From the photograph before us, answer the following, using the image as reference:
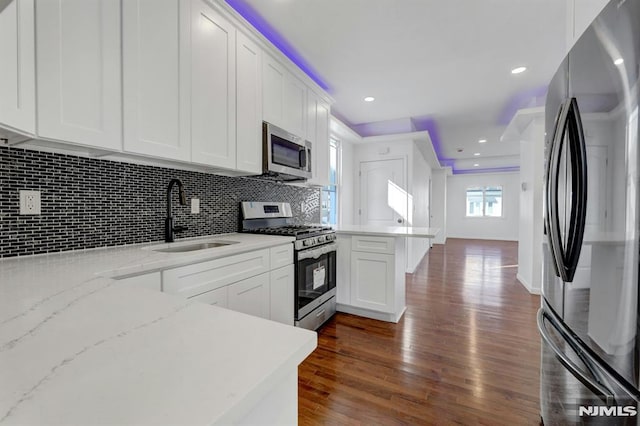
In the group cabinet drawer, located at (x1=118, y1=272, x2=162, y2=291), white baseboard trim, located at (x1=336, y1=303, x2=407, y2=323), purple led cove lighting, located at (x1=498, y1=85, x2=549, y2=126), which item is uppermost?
purple led cove lighting, located at (x1=498, y1=85, x2=549, y2=126)

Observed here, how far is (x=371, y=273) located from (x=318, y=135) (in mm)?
1700

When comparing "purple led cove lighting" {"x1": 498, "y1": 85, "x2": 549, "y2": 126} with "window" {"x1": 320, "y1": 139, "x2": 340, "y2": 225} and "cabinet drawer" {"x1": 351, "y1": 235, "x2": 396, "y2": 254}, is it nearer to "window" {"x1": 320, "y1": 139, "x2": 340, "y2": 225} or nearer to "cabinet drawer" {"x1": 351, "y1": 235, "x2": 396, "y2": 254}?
"window" {"x1": 320, "y1": 139, "x2": 340, "y2": 225}

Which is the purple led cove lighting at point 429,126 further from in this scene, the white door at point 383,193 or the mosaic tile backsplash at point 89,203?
the mosaic tile backsplash at point 89,203

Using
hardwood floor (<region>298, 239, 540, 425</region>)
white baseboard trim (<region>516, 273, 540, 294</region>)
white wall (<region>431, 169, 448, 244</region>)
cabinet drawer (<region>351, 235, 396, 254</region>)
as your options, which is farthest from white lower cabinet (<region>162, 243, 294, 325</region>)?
white wall (<region>431, 169, 448, 244</region>)

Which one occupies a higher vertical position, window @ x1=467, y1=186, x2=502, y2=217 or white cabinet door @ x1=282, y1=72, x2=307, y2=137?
white cabinet door @ x1=282, y1=72, x2=307, y2=137

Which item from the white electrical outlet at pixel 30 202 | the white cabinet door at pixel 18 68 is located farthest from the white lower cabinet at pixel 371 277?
the white cabinet door at pixel 18 68

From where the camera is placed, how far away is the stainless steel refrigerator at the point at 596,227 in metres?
0.81

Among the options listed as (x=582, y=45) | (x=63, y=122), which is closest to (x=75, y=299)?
(x=63, y=122)

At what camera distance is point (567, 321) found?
114cm

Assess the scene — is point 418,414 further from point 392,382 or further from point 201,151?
point 201,151

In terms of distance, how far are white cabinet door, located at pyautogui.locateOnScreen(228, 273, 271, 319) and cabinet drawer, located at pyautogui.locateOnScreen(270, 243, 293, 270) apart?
0.12 metres

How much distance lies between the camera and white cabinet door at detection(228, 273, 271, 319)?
177cm

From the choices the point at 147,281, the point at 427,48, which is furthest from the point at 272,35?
the point at 147,281

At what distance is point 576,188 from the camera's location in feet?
3.45
